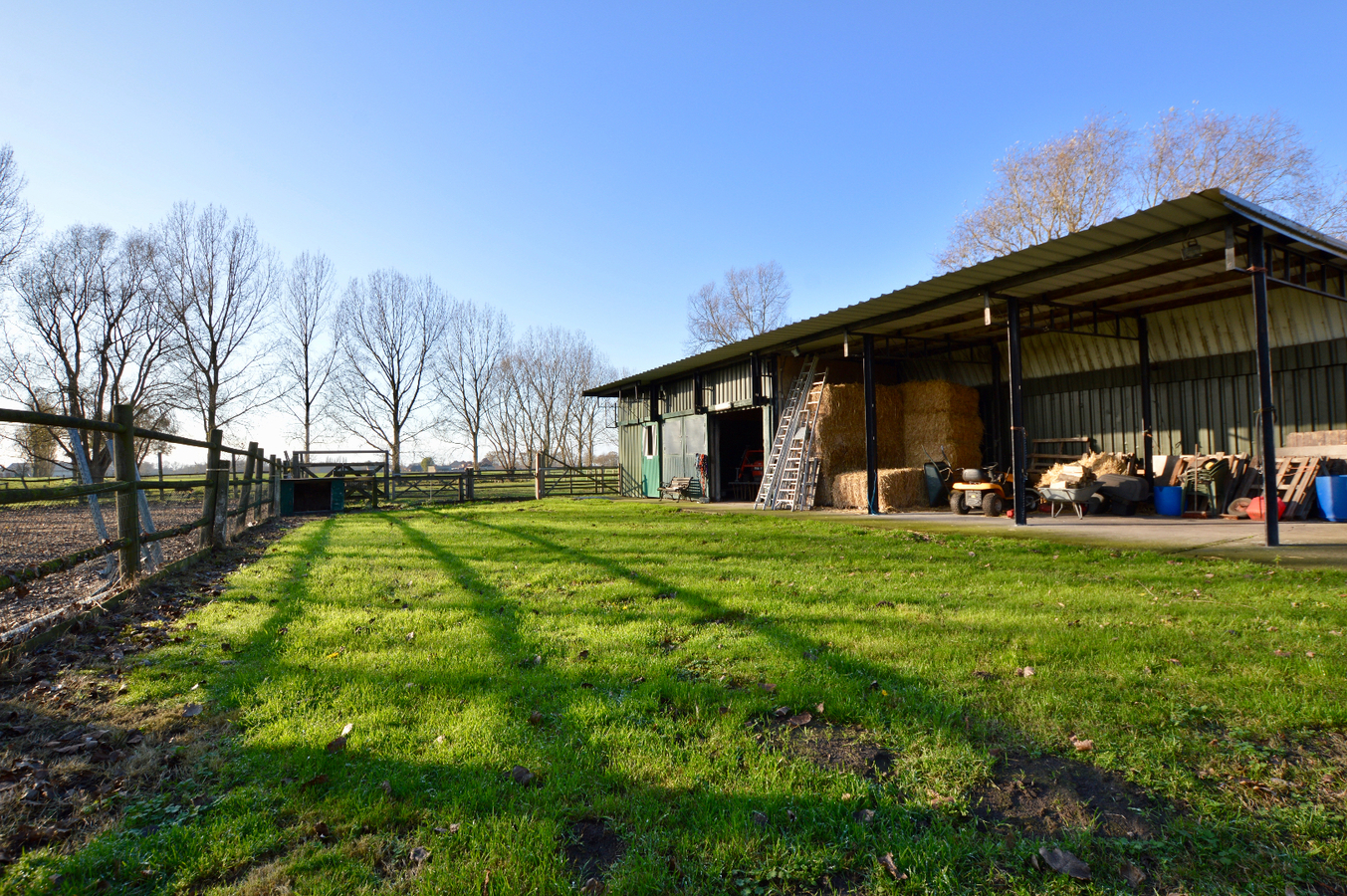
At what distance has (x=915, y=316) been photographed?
1295 cm

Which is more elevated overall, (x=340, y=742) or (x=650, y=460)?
(x=650, y=460)

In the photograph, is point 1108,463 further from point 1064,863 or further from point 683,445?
point 1064,863

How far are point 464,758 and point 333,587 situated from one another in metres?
4.24

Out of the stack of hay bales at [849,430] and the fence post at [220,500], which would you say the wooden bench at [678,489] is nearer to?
the stack of hay bales at [849,430]

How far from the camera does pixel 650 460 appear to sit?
75.8ft

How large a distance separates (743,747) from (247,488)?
11.6m

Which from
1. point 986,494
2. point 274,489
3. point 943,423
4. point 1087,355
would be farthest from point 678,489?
point 1087,355

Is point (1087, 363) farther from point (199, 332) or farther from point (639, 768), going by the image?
point (199, 332)

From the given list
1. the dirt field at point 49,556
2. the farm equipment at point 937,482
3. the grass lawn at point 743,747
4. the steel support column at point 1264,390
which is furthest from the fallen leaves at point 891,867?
the farm equipment at point 937,482

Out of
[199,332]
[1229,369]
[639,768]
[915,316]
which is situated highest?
[199,332]

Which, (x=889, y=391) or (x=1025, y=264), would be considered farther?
(x=889, y=391)

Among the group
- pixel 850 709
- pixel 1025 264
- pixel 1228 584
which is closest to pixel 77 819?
pixel 850 709

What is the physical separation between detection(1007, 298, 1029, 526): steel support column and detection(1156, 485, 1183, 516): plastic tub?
293cm

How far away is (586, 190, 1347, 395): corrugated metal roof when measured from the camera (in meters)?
8.40
